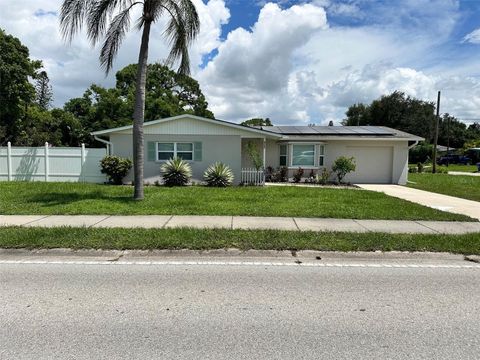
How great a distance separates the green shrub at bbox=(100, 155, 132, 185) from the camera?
1719cm

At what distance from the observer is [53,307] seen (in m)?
4.12

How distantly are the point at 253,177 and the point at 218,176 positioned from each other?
6.54 ft

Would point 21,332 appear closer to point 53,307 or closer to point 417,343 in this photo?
point 53,307

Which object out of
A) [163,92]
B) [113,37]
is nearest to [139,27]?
[113,37]

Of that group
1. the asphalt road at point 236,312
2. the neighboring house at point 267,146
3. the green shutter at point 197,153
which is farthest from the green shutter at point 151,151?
the asphalt road at point 236,312

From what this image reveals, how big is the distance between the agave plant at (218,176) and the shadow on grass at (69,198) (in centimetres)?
513

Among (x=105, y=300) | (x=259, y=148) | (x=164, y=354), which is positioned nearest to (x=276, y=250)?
(x=105, y=300)

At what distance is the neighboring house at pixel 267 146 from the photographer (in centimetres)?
1806

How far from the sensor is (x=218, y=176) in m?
17.0

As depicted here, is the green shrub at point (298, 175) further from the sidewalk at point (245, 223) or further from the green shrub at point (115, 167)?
the sidewalk at point (245, 223)

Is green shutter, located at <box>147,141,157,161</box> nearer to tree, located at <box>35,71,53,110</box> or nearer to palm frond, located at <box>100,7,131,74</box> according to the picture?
palm frond, located at <box>100,7,131,74</box>

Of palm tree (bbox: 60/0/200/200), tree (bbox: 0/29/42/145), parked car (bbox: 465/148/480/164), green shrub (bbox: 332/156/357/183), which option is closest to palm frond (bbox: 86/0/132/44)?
palm tree (bbox: 60/0/200/200)

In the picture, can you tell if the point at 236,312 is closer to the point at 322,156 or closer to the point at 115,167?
the point at 115,167

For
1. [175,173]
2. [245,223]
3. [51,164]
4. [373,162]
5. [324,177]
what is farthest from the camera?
[373,162]
